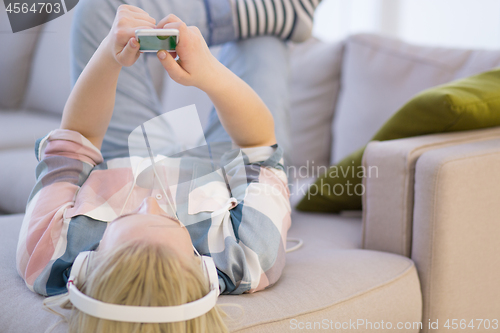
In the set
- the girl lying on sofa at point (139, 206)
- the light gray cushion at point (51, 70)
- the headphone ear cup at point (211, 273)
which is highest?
the light gray cushion at point (51, 70)

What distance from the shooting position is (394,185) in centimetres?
75

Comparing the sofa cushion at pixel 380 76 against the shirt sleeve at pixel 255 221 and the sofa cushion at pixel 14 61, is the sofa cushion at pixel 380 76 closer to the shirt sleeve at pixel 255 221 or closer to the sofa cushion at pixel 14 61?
the shirt sleeve at pixel 255 221

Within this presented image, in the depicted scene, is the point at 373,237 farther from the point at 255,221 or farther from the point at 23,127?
the point at 23,127

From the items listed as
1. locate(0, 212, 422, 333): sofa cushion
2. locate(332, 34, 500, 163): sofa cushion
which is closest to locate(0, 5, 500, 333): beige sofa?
locate(0, 212, 422, 333): sofa cushion

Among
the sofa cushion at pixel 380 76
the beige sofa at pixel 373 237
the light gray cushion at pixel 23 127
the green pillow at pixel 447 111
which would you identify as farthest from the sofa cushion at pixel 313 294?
the sofa cushion at pixel 380 76

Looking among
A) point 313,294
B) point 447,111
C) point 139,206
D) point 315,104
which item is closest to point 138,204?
point 139,206

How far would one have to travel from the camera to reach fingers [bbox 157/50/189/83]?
1.70ft

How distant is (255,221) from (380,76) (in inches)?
30.2

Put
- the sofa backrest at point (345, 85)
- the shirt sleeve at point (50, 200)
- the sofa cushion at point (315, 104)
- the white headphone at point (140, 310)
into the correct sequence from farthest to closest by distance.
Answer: the sofa cushion at point (315, 104)
the sofa backrest at point (345, 85)
the shirt sleeve at point (50, 200)
the white headphone at point (140, 310)

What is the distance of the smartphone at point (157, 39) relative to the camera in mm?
479

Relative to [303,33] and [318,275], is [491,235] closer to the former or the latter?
[318,275]

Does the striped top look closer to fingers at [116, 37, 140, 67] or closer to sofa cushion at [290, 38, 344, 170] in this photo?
fingers at [116, 37, 140, 67]

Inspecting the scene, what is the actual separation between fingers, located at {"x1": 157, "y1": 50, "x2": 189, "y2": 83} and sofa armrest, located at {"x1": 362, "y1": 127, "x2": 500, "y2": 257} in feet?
1.37

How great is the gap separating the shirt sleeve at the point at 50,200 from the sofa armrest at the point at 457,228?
0.58m
